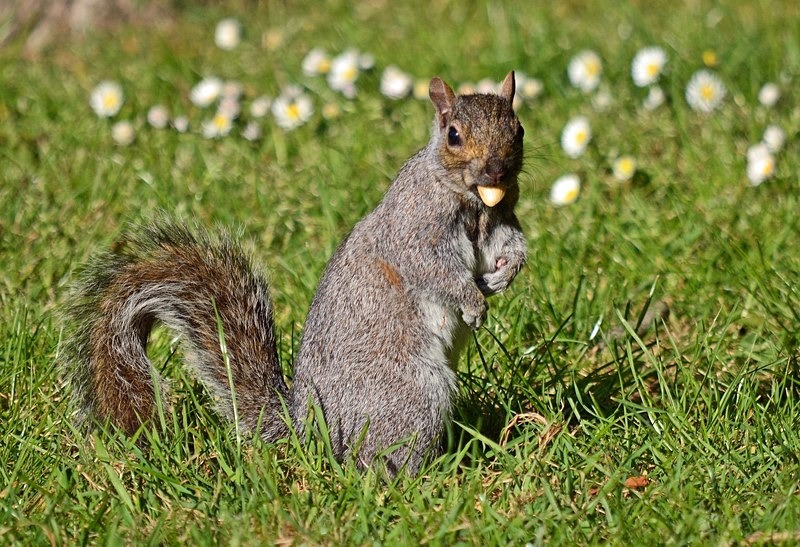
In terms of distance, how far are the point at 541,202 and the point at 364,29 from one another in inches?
68.3

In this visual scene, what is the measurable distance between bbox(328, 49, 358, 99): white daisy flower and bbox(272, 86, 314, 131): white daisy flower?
0.58 ft

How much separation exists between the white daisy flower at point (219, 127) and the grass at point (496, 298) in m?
0.04

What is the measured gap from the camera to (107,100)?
14.3 feet

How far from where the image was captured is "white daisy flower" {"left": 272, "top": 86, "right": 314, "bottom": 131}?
4223 millimetres

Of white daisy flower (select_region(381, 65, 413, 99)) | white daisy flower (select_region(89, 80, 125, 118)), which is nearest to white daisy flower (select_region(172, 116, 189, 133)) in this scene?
white daisy flower (select_region(89, 80, 125, 118))

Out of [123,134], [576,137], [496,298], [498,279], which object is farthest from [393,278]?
[123,134]

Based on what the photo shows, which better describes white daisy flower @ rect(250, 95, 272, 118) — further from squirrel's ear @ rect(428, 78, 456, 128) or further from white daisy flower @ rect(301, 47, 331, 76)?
squirrel's ear @ rect(428, 78, 456, 128)

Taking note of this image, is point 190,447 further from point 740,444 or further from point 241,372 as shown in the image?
point 740,444

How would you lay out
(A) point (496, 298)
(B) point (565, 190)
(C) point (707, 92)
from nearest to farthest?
(A) point (496, 298) < (B) point (565, 190) < (C) point (707, 92)

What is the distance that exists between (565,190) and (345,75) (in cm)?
114

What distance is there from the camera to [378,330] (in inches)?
94.1

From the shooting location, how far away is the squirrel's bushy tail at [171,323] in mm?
2451

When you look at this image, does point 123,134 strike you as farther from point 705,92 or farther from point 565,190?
point 705,92

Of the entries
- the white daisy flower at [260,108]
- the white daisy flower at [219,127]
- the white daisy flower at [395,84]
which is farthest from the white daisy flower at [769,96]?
the white daisy flower at [219,127]
